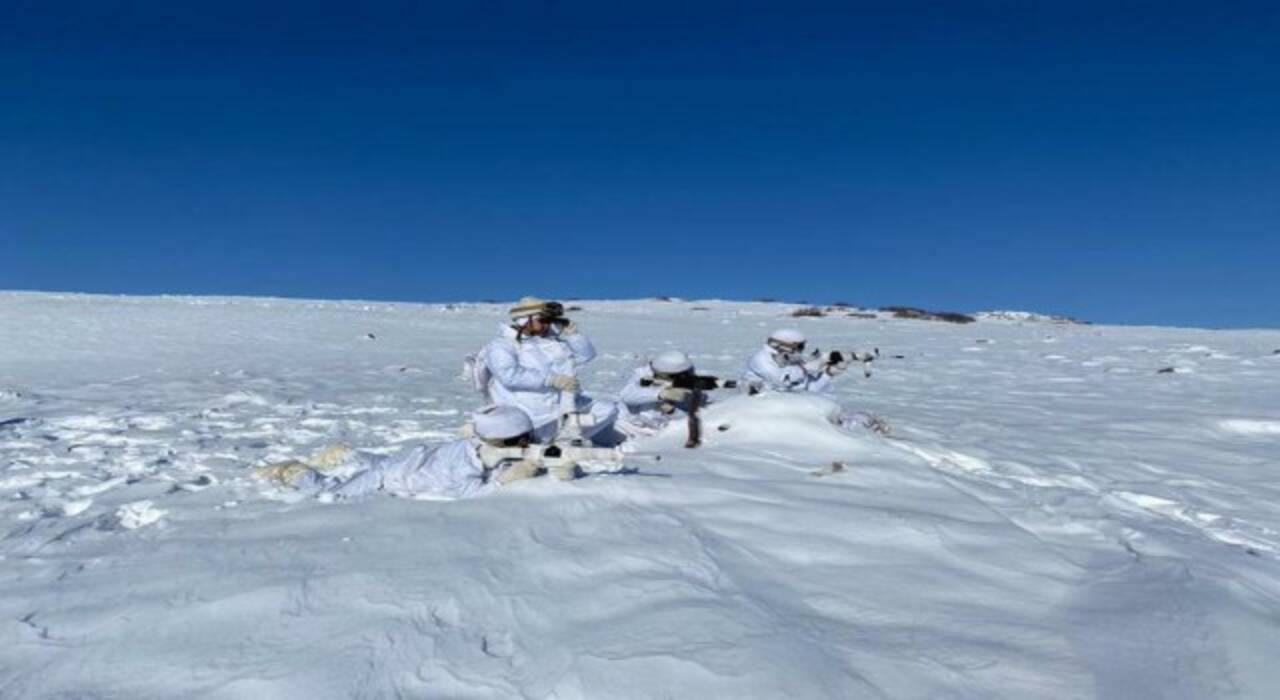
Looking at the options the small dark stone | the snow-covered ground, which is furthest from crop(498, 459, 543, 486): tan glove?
the small dark stone

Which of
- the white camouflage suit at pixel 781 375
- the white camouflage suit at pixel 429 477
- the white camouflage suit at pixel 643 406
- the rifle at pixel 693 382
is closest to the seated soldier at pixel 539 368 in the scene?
the white camouflage suit at pixel 643 406

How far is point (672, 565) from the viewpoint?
4160 millimetres

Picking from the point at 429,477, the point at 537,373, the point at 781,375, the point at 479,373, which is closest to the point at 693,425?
the point at 537,373

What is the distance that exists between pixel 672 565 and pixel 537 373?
3373mm

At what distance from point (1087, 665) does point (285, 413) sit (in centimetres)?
852

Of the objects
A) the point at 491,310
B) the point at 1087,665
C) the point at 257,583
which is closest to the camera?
the point at 1087,665

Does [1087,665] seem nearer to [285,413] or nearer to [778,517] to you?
[778,517]

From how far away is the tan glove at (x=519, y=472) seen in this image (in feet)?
18.1

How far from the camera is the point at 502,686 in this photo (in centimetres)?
301

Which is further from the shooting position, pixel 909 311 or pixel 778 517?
pixel 909 311

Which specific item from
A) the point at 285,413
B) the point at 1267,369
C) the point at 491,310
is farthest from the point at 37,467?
the point at 491,310

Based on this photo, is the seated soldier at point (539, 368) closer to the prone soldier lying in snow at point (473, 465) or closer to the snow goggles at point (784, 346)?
the prone soldier lying in snow at point (473, 465)

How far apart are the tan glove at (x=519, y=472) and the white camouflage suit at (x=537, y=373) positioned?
1574 mm

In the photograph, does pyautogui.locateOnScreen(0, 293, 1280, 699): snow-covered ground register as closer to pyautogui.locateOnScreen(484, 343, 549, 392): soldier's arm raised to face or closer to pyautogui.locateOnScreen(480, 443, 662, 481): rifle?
pyautogui.locateOnScreen(480, 443, 662, 481): rifle
